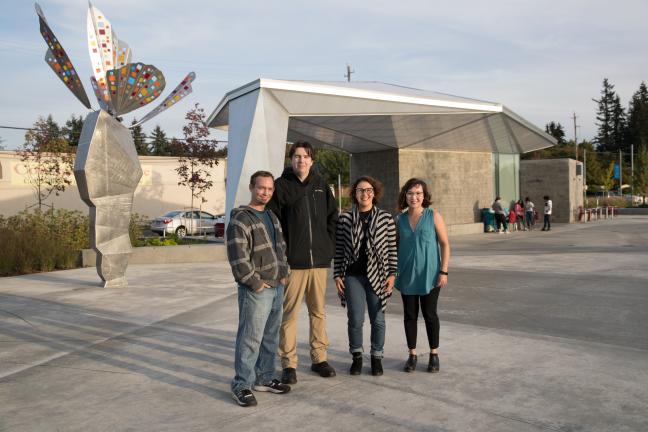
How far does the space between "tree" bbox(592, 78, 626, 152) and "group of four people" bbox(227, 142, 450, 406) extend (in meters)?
95.2

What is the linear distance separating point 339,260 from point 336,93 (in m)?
8.78

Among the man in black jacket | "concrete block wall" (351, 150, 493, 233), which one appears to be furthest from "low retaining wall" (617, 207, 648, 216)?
the man in black jacket

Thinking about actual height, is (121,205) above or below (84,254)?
above

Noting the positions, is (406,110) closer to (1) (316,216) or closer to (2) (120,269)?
(2) (120,269)

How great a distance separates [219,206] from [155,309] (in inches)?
1072

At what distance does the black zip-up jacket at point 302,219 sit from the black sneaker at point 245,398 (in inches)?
41.0

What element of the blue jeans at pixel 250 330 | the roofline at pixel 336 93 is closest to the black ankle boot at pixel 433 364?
the blue jeans at pixel 250 330

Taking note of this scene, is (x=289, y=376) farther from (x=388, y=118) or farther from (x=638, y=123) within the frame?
(x=638, y=123)

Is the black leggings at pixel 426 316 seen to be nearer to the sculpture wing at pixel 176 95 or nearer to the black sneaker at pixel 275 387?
the black sneaker at pixel 275 387

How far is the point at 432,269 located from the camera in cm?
463

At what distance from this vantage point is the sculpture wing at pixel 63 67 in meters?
9.48

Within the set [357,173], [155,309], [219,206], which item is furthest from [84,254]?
[219,206]

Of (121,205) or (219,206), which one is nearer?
(121,205)

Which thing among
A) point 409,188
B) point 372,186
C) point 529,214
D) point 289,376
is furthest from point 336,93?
point 529,214
